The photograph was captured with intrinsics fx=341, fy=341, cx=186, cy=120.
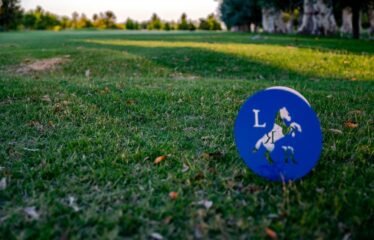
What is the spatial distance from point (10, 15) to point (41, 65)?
→ 49.5m

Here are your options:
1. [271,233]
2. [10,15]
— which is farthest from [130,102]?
[10,15]

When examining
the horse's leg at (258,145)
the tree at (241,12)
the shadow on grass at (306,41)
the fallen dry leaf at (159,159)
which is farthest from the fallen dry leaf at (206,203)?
the tree at (241,12)

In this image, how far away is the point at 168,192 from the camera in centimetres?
303

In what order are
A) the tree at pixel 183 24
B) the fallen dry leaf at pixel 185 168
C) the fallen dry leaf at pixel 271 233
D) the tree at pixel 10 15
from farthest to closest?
the tree at pixel 183 24
the tree at pixel 10 15
the fallen dry leaf at pixel 185 168
the fallen dry leaf at pixel 271 233

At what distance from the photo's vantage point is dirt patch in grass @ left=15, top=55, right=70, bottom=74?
1044cm

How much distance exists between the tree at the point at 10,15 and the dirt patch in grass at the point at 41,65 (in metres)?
46.3

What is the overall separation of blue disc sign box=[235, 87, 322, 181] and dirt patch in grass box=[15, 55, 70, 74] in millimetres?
9025

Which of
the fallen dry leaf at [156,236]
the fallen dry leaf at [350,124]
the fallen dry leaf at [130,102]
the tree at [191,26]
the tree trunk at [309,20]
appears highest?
the tree at [191,26]

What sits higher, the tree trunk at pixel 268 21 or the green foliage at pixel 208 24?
the green foliage at pixel 208 24

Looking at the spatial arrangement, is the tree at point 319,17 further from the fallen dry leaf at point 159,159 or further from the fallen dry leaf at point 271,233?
the fallen dry leaf at point 271,233

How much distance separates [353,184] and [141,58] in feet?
30.9

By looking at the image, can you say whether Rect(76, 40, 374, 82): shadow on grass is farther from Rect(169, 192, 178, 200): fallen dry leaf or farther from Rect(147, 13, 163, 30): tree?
Rect(147, 13, 163, 30): tree

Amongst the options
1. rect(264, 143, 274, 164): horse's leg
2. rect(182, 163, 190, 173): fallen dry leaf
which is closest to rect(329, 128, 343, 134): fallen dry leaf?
rect(264, 143, 274, 164): horse's leg

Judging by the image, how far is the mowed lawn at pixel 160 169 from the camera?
2578mm
